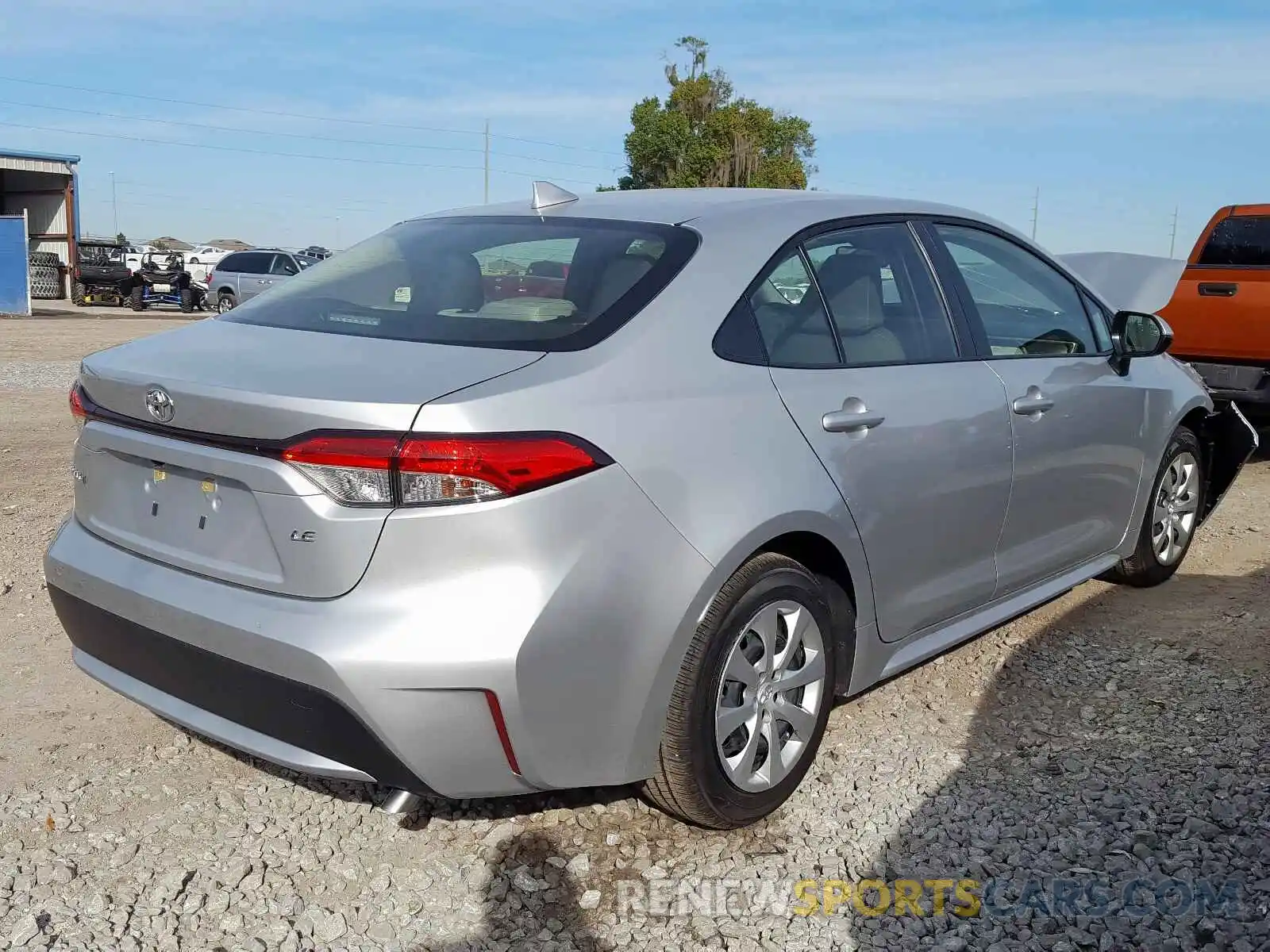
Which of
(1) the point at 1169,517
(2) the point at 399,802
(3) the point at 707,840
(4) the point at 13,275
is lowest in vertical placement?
(3) the point at 707,840

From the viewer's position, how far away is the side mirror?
14.9 ft

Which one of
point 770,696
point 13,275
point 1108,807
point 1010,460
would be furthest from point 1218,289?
point 13,275

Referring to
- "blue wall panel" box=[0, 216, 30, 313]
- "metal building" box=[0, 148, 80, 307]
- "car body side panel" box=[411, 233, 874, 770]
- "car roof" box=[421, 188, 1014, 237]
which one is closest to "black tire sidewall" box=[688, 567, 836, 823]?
"car body side panel" box=[411, 233, 874, 770]

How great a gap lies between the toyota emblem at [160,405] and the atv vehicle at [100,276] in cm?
3153

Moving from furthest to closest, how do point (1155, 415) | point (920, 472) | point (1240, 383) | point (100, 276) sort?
point (100, 276) → point (1240, 383) → point (1155, 415) → point (920, 472)

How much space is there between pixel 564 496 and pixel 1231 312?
7.04 meters

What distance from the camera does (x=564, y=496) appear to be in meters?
2.50

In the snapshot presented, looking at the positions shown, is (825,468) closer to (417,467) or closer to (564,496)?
(564,496)

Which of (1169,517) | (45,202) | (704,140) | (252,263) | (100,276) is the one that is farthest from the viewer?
(704,140)

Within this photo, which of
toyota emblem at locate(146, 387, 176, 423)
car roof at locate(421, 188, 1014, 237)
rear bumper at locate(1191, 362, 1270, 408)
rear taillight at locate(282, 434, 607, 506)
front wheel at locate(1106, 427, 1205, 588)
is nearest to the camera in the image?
rear taillight at locate(282, 434, 607, 506)

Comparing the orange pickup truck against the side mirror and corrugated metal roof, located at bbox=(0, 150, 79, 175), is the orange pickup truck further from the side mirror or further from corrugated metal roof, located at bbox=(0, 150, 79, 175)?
corrugated metal roof, located at bbox=(0, 150, 79, 175)

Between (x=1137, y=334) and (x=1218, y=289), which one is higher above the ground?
(x=1218, y=289)

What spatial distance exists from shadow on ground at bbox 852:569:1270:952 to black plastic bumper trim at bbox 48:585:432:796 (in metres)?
1.20

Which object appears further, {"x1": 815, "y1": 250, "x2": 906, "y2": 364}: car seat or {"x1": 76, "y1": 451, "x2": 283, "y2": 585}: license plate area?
{"x1": 815, "y1": 250, "x2": 906, "y2": 364}: car seat
